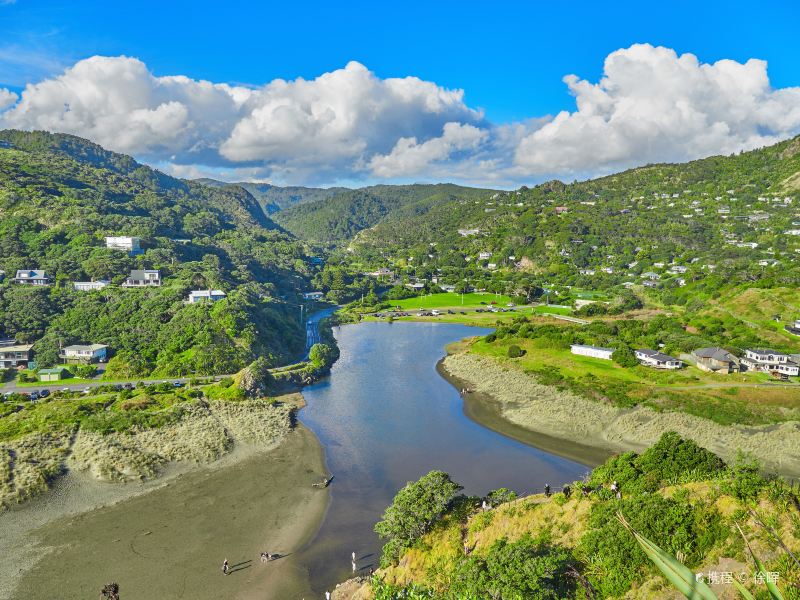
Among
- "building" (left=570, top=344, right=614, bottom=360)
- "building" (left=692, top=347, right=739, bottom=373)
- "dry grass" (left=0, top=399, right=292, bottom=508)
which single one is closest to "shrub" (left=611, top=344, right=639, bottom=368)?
"building" (left=570, top=344, right=614, bottom=360)

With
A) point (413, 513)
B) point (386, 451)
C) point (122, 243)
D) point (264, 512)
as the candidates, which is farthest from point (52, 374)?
point (413, 513)

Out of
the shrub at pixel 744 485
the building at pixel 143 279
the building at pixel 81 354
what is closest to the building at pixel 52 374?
the building at pixel 81 354

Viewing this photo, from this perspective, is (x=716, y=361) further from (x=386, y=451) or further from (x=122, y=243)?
(x=122, y=243)

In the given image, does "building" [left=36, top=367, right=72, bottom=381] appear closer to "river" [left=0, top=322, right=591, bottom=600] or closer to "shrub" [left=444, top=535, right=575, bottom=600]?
"river" [left=0, top=322, right=591, bottom=600]

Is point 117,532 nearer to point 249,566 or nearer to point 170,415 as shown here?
point 249,566

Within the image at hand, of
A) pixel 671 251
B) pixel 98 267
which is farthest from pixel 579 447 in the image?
pixel 671 251

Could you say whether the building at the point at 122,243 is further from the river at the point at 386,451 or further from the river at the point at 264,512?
the river at the point at 264,512
